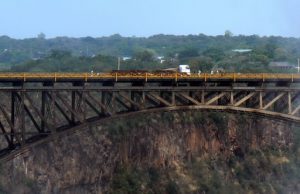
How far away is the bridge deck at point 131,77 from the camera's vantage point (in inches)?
1542

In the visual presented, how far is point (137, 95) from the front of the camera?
41.5m

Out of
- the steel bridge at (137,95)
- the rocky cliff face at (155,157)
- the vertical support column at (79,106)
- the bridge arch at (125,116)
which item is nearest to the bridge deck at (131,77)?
the steel bridge at (137,95)

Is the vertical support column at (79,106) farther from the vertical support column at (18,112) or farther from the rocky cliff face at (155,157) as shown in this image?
the rocky cliff face at (155,157)

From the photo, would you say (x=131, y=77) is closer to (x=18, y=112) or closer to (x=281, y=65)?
(x=18, y=112)

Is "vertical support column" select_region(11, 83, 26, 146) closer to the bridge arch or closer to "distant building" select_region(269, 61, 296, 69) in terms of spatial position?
the bridge arch

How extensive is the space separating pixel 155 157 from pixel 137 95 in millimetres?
30539

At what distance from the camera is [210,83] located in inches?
1682

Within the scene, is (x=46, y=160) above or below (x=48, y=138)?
below

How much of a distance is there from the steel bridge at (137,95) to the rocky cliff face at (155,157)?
17927mm

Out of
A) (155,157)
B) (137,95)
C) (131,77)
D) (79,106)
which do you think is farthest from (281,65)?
(79,106)

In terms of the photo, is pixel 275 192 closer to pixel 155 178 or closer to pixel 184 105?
pixel 155 178

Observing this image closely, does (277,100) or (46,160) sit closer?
(277,100)

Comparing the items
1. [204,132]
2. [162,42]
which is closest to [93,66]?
[204,132]

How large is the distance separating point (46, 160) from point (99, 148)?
5.87m
